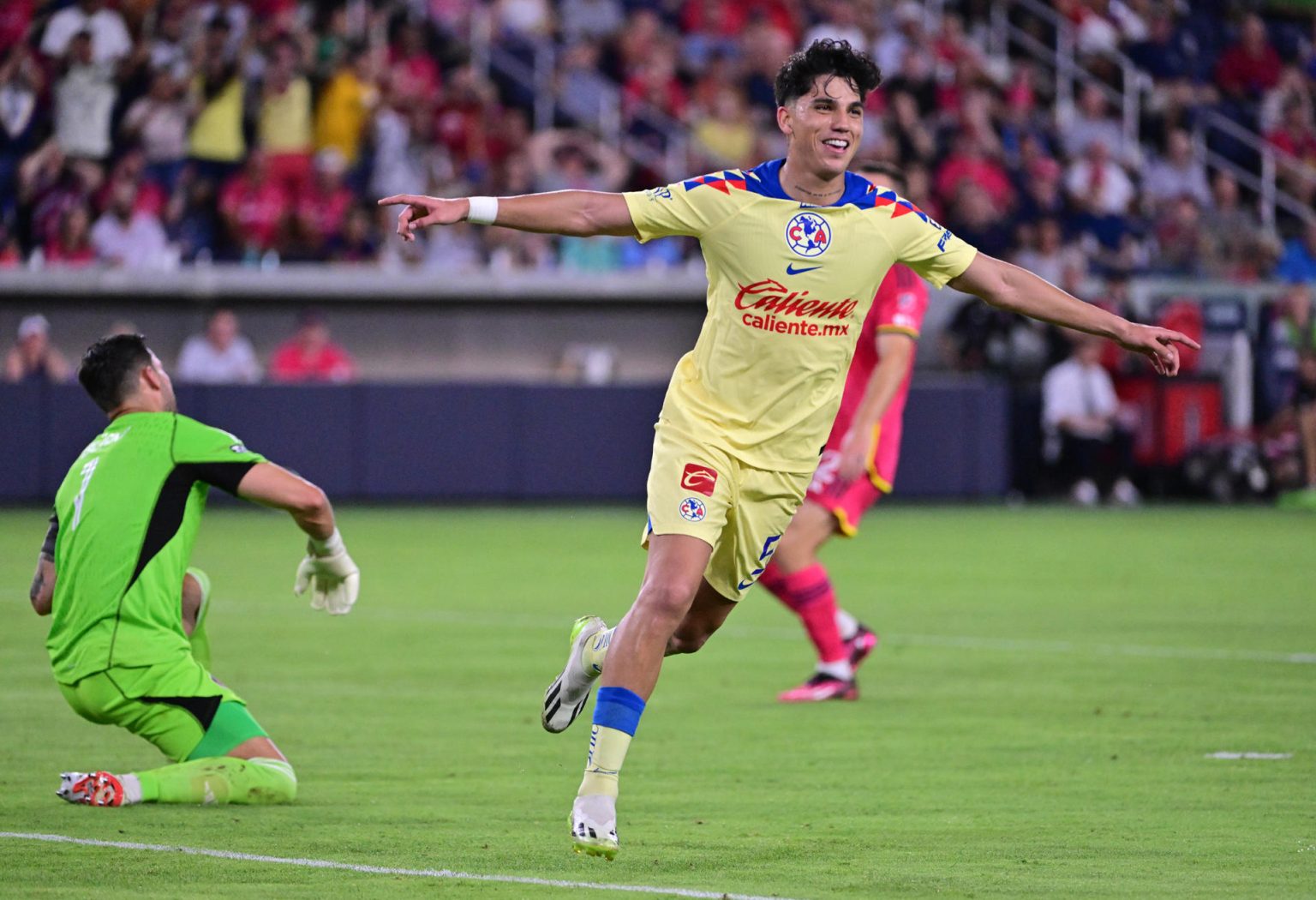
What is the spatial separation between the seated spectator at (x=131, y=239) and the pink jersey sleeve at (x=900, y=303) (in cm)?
1384

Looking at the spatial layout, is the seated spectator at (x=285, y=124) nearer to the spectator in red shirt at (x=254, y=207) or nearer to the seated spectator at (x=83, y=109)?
the spectator in red shirt at (x=254, y=207)

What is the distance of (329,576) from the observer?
698 centimetres

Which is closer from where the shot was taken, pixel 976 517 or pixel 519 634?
pixel 519 634

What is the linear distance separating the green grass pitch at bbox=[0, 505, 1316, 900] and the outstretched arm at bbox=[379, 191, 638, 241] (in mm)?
1776

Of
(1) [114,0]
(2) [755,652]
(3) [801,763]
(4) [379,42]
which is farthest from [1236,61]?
(3) [801,763]

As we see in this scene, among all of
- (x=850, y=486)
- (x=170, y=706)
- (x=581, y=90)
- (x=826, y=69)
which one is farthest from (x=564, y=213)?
(x=581, y=90)

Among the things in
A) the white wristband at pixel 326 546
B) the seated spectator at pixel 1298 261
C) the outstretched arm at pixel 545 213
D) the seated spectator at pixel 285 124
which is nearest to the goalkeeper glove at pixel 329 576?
the white wristband at pixel 326 546

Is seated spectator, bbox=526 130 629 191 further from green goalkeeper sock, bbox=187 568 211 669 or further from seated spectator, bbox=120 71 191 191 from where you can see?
green goalkeeper sock, bbox=187 568 211 669

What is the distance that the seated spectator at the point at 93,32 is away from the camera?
22.6m

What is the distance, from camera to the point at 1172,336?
647 centimetres

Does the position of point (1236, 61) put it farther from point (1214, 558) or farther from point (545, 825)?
point (545, 825)

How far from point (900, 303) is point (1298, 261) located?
1778 cm

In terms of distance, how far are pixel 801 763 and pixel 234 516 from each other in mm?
14864

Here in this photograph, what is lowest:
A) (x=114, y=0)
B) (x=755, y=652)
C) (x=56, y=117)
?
(x=755, y=652)
